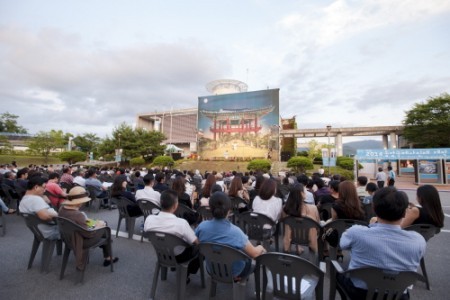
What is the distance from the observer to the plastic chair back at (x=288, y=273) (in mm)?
1758

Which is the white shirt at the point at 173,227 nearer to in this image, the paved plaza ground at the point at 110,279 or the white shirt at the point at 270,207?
the paved plaza ground at the point at 110,279

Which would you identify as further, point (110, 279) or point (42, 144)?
point (42, 144)

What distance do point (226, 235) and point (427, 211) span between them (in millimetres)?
2864

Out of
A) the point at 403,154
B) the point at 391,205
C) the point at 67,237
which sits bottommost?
the point at 67,237

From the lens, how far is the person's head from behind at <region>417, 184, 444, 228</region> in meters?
2.96

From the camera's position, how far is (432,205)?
3000 mm

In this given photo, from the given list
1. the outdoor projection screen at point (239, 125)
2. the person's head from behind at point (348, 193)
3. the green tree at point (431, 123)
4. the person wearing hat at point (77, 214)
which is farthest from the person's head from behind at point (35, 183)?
the green tree at point (431, 123)

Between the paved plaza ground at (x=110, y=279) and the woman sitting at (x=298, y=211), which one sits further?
the woman sitting at (x=298, y=211)

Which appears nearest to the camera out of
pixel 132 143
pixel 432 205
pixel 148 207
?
pixel 432 205

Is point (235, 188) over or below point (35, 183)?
below

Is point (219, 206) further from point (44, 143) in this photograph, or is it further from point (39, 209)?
point (44, 143)

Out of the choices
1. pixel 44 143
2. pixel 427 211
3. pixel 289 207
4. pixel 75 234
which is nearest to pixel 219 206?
pixel 289 207

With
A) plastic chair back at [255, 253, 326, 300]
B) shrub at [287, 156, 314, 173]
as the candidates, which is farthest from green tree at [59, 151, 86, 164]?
plastic chair back at [255, 253, 326, 300]

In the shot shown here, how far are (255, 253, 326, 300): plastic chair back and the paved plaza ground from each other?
97 centimetres
